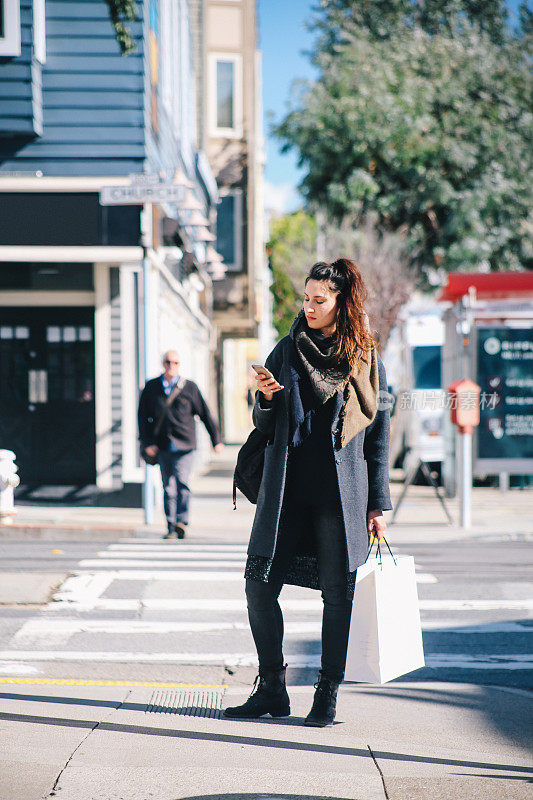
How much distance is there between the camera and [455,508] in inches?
548

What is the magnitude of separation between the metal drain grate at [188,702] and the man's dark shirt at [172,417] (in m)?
5.38

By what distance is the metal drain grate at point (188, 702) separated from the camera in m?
4.52

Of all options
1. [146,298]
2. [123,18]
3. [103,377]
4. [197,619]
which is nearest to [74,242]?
[146,298]

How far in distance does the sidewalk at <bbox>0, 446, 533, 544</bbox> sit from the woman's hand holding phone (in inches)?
270

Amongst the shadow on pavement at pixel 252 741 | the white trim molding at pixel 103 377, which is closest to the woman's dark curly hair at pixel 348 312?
the shadow on pavement at pixel 252 741

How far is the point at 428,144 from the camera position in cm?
2516

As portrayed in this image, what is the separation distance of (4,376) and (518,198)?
53.1ft

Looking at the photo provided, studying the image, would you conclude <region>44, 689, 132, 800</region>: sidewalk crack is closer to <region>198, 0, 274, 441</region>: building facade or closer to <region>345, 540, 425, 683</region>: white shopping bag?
<region>345, 540, 425, 683</region>: white shopping bag

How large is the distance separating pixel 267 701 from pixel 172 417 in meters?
6.26

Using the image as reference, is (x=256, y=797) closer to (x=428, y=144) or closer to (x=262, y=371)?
(x=262, y=371)

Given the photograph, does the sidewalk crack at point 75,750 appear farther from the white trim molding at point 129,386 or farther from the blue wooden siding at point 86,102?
the blue wooden siding at point 86,102

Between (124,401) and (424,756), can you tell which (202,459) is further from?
(424,756)

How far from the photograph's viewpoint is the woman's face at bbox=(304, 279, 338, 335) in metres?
4.23

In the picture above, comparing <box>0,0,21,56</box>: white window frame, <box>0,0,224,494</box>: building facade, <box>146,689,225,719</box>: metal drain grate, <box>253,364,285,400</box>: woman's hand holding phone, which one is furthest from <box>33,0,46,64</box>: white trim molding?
<box>253,364,285,400</box>: woman's hand holding phone
